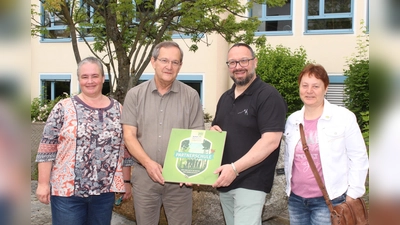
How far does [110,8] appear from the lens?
7516mm

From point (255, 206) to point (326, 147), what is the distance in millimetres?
793

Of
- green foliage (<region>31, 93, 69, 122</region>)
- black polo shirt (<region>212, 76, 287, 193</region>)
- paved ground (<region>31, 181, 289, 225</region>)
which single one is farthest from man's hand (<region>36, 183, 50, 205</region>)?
green foliage (<region>31, 93, 69, 122</region>)

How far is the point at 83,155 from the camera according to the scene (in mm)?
3498

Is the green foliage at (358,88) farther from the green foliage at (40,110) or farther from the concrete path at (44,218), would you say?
the green foliage at (40,110)

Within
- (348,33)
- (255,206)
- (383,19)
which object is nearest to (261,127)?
(255,206)

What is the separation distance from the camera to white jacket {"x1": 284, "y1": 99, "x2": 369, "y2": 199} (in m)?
3.19

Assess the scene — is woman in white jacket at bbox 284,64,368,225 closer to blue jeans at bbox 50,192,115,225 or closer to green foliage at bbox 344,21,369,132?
blue jeans at bbox 50,192,115,225

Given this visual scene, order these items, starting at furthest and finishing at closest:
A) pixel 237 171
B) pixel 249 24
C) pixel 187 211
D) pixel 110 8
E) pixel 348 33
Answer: pixel 348 33
pixel 249 24
pixel 110 8
pixel 187 211
pixel 237 171

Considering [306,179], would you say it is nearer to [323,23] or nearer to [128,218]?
[128,218]

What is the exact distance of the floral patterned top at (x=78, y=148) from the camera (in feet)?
11.3

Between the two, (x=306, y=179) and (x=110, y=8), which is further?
(x=110, y=8)

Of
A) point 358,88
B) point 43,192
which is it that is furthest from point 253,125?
point 358,88

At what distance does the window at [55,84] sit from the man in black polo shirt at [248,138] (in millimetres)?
14678

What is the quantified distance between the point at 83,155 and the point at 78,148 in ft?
0.24
